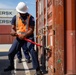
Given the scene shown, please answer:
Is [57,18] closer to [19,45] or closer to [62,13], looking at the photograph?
[62,13]

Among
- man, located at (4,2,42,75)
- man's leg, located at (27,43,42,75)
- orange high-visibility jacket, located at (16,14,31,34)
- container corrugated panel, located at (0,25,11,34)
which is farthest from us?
container corrugated panel, located at (0,25,11,34)

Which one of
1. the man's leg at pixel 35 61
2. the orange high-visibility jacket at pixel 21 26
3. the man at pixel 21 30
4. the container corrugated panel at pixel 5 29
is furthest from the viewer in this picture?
the container corrugated panel at pixel 5 29

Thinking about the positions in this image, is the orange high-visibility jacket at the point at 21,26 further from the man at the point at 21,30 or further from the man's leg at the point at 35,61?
the man's leg at the point at 35,61

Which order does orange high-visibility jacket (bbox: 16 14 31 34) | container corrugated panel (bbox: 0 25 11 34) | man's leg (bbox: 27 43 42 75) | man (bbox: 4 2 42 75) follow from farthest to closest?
container corrugated panel (bbox: 0 25 11 34) < orange high-visibility jacket (bbox: 16 14 31 34) < man (bbox: 4 2 42 75) < man's leg (bbox: 27 43 42 75)

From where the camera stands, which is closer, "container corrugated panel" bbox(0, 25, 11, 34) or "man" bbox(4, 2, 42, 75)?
"man" bbox(4, 2, 42, 75)

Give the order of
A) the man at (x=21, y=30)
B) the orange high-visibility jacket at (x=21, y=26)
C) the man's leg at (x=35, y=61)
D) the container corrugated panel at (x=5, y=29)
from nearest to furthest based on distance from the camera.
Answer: the man's leg at (x=35, y=61) → the man at (x=21, y=30) → the orange high-visibility jacket at (x=21, y=26) → the container corrugated panel at (x=5, y=29)

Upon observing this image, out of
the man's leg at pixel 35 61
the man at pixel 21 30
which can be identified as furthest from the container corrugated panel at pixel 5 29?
the man's leg at pixel 35 61

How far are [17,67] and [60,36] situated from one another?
175cm

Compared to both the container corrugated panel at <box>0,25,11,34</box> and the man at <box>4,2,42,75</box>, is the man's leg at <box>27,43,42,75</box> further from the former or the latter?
the container corrugated panel at <box>0,25,11,34</box>

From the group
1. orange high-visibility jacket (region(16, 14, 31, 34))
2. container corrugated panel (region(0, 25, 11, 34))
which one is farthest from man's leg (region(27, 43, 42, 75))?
container corrugated panel (region(0, 25, 11, 34))

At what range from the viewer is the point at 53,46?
17.5 ft

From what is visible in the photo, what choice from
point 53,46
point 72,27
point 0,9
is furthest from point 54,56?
point 0,9

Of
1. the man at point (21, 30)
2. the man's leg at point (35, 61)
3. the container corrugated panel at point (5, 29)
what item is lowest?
the man's leg at point (35, 61)

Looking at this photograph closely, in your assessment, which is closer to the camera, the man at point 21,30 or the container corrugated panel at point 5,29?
the man at point 21,30
